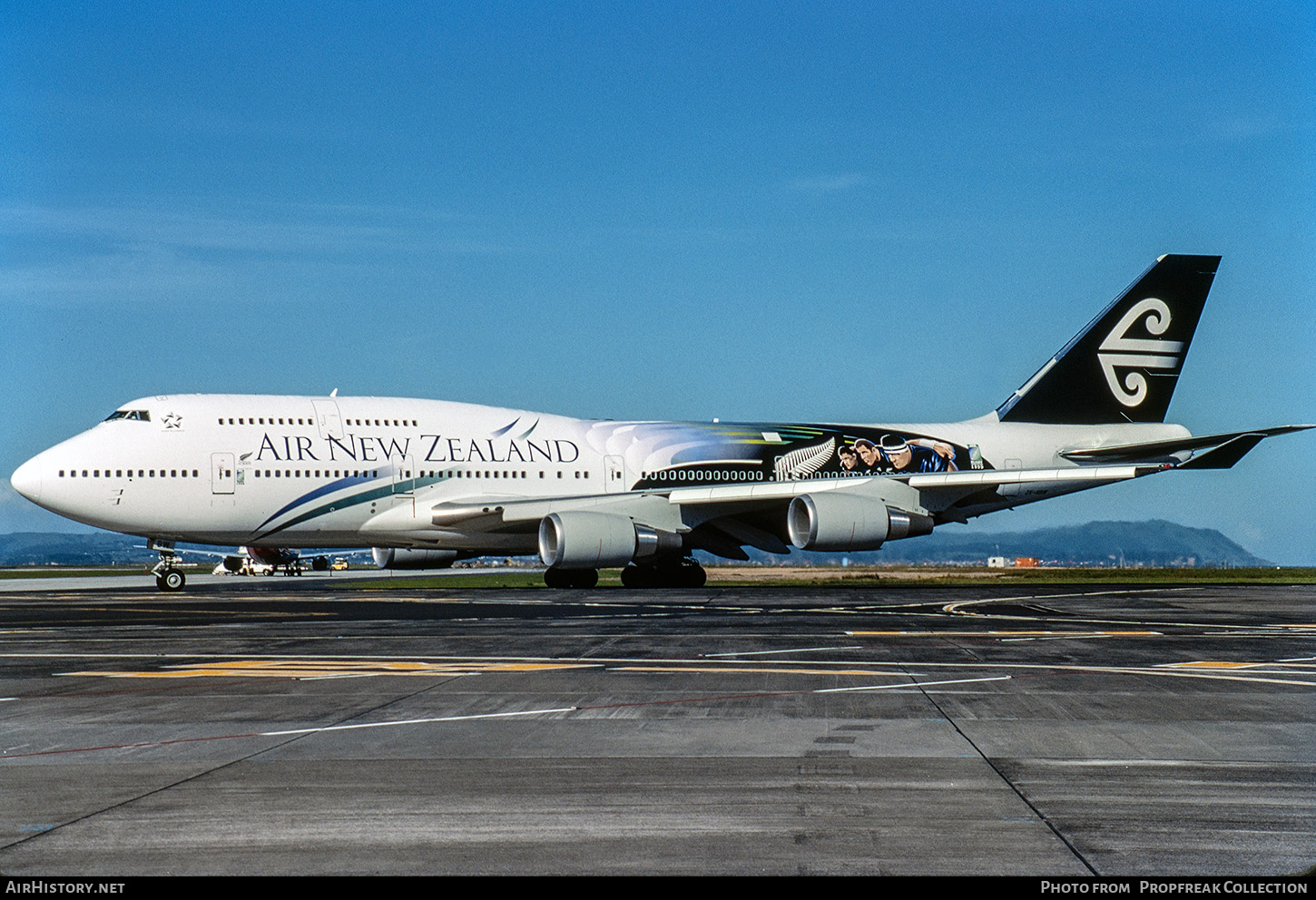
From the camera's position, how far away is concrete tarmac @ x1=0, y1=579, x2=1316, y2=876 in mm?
6355

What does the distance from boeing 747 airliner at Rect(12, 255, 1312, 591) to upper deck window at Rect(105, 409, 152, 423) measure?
5 cm

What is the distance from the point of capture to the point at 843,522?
34.8 meters

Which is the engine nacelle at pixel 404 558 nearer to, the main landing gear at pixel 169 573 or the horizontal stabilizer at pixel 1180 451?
the main landing gear at pixel 169 573

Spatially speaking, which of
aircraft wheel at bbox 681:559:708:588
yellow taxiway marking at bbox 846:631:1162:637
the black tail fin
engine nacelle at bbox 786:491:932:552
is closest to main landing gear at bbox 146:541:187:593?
aircraft wheel at bbox 681:559:708:588

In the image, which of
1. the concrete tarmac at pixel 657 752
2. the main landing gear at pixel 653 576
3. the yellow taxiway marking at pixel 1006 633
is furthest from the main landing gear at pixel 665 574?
the yellow taxiway marking at pixel 1006 633

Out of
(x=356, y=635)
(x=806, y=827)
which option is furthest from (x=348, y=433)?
(x=806, y=827)

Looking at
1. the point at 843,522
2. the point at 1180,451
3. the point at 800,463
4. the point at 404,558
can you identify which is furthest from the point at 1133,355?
the point at 404,558

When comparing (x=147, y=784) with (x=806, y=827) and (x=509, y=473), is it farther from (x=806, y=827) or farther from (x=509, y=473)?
(x=509, y=473)

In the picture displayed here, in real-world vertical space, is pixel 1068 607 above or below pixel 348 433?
below

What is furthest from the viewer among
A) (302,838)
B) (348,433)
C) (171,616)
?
(348,433)

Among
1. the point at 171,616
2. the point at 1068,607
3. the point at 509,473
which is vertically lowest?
the point at 1068,607

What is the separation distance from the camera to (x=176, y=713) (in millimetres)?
11398
